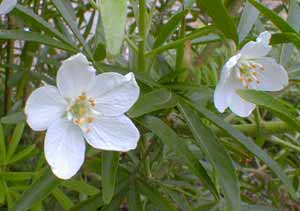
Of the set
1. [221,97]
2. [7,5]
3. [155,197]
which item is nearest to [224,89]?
[221,97]

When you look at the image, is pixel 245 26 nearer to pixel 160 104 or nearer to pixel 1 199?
pixel 160 104

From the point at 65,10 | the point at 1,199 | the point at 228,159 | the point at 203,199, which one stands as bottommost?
the point at 203,199

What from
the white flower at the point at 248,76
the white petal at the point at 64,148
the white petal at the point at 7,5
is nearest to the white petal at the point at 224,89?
the white flower at the point at 248,76

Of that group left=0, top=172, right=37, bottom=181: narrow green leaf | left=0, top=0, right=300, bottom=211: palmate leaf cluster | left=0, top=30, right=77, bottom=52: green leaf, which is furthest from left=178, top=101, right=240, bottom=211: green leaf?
left=0, top=172, right=37, bottom=181: narrow green leaf

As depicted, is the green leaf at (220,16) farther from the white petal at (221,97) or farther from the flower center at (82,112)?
the flower center at (82,112)

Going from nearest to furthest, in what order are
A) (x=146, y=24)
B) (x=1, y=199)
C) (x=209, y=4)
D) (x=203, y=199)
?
(x=209, y=4) < (x=146, y=24) < (x=1, y=199) < (x=203, y=199)

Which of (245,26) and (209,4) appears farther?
(245,26)

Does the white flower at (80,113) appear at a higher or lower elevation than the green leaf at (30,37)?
lower

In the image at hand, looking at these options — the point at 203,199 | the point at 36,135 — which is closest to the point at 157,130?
the point at 203,199
